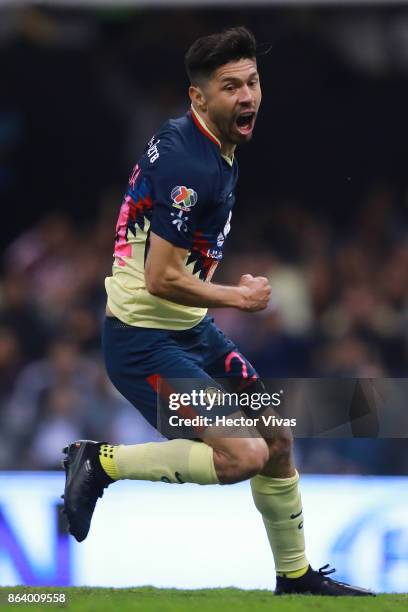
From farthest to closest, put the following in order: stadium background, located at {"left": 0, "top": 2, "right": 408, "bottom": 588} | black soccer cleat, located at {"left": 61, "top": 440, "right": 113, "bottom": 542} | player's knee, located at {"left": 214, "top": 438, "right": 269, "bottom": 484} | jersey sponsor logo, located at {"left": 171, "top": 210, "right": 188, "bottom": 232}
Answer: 1. stadium background, located at {"left": 0, "top": 2, "right": 408, "bottom": 588}
2. black soccer cleat, located at {"left": 61, "top": 440, "right": 113, "bottom": 542}
3. player's knee, located at {"left": 214, "top": 438, "right": 269, "bottom": 484}
4. jersey sponsor logo, located at {"left": 171, "top": 210, "right": 188, "bottom": 232}

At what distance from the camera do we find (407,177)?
37.7 feet

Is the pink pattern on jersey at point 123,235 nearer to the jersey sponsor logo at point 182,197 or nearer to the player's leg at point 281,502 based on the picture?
the jersey sponsor logo at point 182,197

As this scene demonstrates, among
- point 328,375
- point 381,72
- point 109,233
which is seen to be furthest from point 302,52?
point 328,375

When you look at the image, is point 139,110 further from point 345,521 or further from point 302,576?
point 302,576

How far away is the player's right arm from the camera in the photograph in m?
5.32

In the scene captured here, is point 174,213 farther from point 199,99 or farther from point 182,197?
point 199,99

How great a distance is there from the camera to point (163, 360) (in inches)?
219

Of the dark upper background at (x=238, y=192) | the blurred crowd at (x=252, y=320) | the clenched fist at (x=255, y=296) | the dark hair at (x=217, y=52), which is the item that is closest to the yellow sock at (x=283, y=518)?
the clenched fist at (x=255, y=296)

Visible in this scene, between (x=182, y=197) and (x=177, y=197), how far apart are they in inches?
0.8

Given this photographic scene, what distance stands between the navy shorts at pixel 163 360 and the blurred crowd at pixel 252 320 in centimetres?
290

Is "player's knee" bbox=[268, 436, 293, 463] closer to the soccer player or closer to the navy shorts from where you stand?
the soccer player

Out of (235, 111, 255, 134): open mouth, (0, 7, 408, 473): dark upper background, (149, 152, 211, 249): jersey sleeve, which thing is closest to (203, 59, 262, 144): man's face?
(235, 111, 255, 134): open mouth

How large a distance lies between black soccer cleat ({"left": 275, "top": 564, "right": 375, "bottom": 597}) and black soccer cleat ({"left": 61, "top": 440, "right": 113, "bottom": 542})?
2.87 feet

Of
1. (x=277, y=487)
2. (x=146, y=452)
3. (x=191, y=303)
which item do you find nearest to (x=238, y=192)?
(x=277, y=487)
